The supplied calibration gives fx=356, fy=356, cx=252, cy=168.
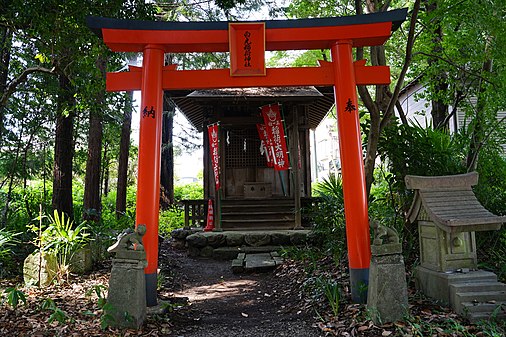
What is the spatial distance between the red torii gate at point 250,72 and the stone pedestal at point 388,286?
2.44ft

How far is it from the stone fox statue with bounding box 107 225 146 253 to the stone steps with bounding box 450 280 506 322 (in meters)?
3.68

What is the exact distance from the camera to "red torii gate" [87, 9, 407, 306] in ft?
15.9

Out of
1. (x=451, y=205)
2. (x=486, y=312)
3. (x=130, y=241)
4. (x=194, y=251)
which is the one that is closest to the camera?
(x=486, y=312)

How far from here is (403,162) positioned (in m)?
5.85

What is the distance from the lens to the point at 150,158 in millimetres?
4891

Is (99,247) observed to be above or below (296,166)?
below

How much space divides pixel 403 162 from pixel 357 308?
261 cm

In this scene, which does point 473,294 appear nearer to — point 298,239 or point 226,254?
point 298,239

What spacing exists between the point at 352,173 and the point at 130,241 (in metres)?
3.01

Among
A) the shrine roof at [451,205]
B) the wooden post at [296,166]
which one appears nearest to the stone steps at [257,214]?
the wooden post at [296,166]

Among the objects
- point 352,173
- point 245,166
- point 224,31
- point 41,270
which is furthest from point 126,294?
point 245,166

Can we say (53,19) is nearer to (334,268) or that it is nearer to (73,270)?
(73,270)

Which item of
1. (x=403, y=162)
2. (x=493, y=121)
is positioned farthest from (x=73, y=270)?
(x=493, y=121)

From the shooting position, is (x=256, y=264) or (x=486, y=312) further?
(x=256, y=264)
